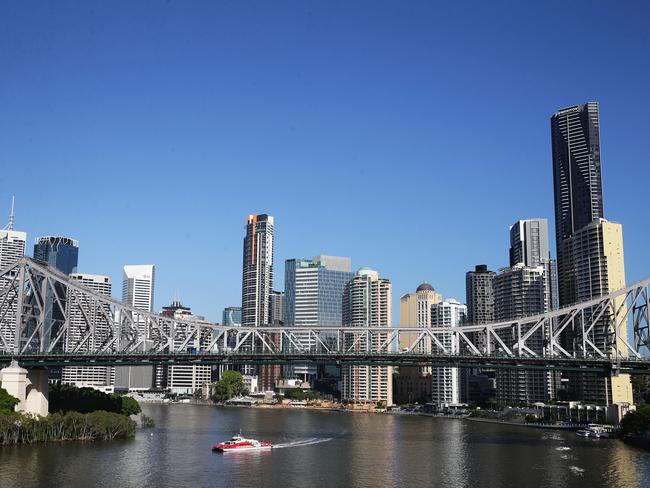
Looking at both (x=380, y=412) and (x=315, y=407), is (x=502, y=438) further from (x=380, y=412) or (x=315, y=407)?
(x=315, y=407)

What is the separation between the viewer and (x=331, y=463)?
60.7 meters

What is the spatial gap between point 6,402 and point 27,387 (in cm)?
718

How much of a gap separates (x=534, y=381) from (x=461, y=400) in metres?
33.4

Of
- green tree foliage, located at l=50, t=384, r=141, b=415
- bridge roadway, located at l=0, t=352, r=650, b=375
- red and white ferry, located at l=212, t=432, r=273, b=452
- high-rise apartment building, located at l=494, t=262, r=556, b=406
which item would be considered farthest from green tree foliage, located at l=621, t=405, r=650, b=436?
high-rise apartment building, located at l=494, t=262, r=556, b=406

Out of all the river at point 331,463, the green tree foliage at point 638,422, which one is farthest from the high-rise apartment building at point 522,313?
the river at point 331,463

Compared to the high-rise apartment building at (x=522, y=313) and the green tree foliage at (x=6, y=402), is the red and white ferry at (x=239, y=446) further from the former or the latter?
the high-rise apartment building at (x=522, y=313)

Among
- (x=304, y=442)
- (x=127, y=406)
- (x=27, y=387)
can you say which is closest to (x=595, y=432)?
(x=304, y=442)

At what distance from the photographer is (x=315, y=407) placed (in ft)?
636

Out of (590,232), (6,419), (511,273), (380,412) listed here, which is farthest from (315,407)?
(6,419)

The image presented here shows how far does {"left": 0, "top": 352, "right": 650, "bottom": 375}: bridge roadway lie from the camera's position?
2867 inches

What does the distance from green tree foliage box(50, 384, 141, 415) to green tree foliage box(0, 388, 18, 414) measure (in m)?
11.8

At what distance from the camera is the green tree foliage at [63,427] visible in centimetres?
6625

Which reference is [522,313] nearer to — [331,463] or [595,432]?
[595,432]

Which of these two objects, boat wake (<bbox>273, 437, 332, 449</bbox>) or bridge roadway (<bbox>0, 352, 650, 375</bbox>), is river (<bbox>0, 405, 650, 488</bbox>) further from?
bridge roadway (<bbox>0, 352, 650, 375</bbox>)
